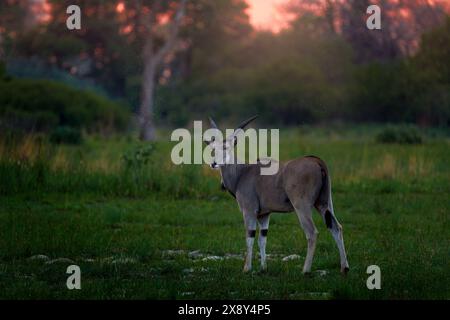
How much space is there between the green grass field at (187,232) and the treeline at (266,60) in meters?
14.5

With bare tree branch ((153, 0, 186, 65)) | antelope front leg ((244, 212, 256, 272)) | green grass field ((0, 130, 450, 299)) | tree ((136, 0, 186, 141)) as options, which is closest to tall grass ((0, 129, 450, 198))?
green grass field ((0, 130, 450, 299))

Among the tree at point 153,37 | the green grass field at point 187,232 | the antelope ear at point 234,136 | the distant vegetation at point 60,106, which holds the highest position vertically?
the tree at point 153,37

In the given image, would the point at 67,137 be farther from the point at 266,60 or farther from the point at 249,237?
the point at 266,60

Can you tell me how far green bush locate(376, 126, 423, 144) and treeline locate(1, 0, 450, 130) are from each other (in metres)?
4.76

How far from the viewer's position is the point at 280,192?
32.8ft

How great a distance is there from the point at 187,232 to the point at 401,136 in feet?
55.6

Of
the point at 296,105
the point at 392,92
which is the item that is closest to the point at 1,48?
the point at 296,105

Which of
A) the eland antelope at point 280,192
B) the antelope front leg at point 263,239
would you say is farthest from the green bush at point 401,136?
the antelope front leg at point 263,239

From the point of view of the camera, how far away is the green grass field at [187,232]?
8898mm

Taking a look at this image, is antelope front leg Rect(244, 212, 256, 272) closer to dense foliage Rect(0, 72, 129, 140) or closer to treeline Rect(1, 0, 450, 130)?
dense foliage Rect(0, 72, 129, 140)

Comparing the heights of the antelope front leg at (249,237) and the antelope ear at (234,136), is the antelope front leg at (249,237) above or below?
below

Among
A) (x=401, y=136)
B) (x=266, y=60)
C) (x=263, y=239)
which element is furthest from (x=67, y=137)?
(x=266, y=60)

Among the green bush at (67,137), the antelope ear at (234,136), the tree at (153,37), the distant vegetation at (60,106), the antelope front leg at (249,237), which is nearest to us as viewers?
the antelope front leg at (249,237)

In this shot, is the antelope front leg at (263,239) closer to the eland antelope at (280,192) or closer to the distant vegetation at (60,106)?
the eland antelope at (280,192)
